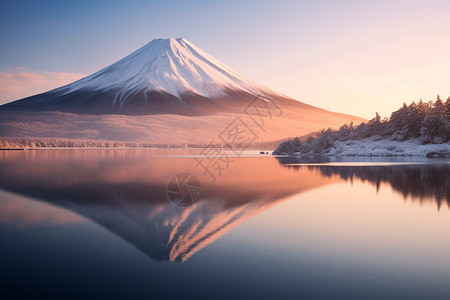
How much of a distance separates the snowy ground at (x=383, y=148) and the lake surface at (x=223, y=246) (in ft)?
115

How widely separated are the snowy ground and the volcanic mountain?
6300cm

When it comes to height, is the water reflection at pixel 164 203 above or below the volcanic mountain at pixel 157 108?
below

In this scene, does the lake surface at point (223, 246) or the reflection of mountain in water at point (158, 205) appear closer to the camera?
the lake surface at point (223, 246)

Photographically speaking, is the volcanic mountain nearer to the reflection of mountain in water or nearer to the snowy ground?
the snowy ground

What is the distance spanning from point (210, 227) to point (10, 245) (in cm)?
381

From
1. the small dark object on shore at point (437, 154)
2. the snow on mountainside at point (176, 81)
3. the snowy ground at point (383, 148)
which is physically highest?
the snow on mountainside at point (176, 81)

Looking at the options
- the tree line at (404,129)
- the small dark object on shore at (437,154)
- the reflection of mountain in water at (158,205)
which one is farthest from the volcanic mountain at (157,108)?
→ the reflection of mountain in water at (158,205)

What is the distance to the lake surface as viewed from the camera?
487 centimetres

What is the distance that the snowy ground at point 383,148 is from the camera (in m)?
43.7

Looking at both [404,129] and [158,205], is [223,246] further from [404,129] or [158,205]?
[404,129]

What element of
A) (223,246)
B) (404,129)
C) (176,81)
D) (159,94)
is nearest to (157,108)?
(159,94)

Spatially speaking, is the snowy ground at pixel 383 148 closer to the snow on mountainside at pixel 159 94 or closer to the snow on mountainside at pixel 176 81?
the snow on mountainside at pixel 159 94

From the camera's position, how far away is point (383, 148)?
47.5 m

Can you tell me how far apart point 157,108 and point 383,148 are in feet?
422
